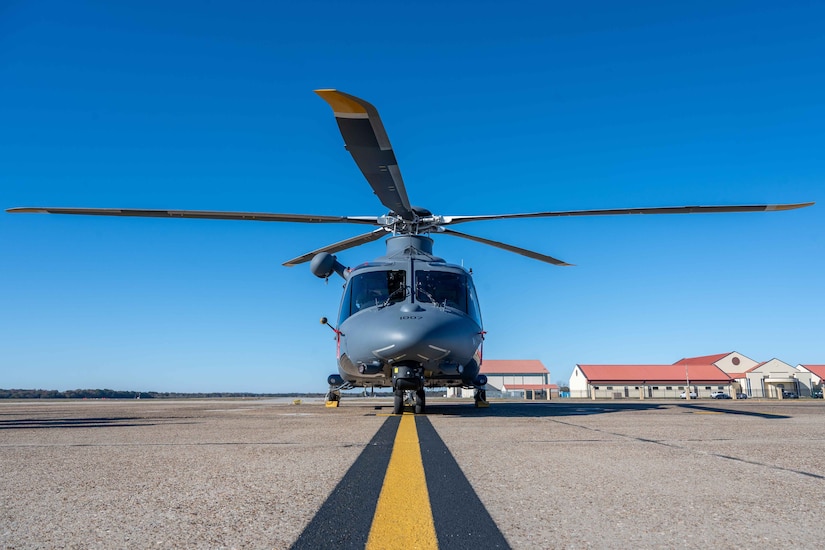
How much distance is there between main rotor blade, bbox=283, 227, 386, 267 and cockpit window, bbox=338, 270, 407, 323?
2017 millimetres

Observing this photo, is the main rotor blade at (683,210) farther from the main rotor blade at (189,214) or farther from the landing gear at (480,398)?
the landing gear at (480,398)

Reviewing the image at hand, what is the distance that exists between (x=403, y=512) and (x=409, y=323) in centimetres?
668

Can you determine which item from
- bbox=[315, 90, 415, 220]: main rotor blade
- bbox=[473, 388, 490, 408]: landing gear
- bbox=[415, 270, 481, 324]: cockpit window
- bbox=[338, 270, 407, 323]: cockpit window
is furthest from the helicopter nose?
→ bbox=[473, 388, 490, 408]: landing gear

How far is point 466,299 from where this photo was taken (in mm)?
11102

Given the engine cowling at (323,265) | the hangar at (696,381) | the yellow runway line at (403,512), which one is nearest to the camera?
the yellow runway line at (403,512)

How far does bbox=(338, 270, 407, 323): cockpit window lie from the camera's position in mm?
10555

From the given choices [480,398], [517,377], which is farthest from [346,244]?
[517,377]

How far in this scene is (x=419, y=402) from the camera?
36.8 feet

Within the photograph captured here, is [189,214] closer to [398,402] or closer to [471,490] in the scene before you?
[398,402]

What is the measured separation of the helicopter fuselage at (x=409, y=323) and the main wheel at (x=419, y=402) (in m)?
0.32

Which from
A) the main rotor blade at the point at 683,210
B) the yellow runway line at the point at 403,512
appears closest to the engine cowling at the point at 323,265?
the main rotor blade at the point at 683,210

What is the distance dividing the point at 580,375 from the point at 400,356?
213 feet

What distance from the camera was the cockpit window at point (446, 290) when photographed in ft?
34.7

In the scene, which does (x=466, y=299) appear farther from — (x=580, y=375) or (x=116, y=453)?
(x=580, y=375)
